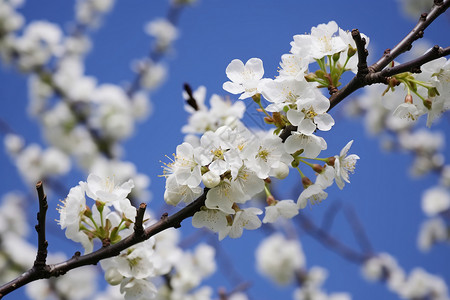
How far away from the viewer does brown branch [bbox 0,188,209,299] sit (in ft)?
4.07

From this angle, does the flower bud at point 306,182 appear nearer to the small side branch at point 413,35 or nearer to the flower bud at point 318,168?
the flower bud at point 318,168

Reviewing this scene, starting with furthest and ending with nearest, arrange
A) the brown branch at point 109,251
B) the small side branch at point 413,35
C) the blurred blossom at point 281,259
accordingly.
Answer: the blurred blossom at point 281,259, the small side branch at point 413,35, the brown branch at point 109,251

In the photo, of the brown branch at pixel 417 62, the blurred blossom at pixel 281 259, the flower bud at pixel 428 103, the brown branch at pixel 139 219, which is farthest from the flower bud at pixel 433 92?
the blurred blossom at pixel 281 259

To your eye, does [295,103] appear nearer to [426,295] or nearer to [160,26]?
[160,26]

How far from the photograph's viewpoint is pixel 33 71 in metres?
6.06

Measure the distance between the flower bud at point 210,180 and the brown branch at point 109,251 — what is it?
82mm

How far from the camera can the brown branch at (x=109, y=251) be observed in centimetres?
124

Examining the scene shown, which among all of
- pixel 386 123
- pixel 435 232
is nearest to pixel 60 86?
pixel 386 123

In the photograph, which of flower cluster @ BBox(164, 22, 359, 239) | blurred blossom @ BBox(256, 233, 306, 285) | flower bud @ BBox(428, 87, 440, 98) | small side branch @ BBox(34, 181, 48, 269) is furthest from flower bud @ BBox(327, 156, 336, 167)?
blurred blossom @ BBox(256, 233, 306, 285)

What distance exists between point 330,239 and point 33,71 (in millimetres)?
4739

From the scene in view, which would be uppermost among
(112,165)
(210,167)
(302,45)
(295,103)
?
(112,165)

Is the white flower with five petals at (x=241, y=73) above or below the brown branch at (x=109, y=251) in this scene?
above

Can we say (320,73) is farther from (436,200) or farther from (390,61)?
(436,200)

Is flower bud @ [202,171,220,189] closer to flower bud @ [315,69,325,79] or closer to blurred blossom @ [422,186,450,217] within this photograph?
flower bud @ [315,69,325,79]
